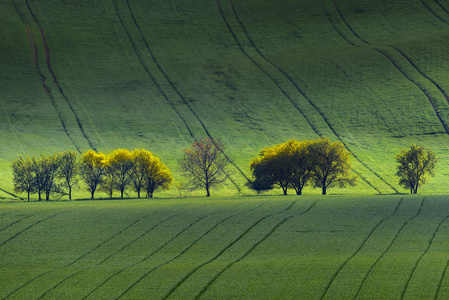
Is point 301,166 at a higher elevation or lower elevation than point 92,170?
higher

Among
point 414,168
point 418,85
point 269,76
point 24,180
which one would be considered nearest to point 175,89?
point 269,76

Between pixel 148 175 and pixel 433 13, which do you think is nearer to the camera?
pixel 148 175

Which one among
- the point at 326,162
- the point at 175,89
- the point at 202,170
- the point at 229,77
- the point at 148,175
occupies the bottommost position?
the point at 148,175

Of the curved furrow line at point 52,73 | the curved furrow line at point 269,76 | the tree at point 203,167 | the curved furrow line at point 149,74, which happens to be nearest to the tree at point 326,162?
the tree at point 203,167

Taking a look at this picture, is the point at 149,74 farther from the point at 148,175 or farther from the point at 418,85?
the point at 418,85

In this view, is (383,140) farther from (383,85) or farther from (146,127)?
(146,127)

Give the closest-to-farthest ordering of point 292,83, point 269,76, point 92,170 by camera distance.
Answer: point 92,170
point 292,83
point 269,76
